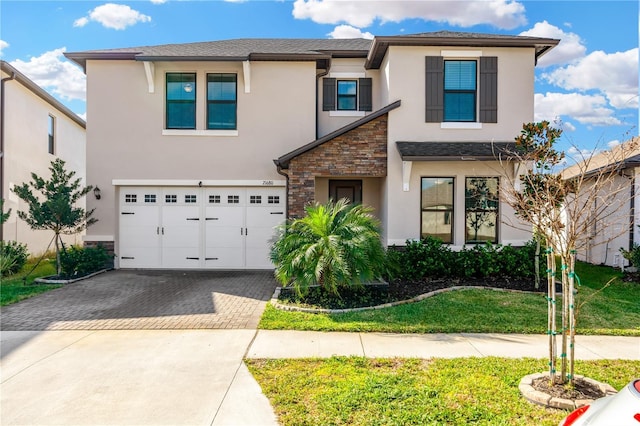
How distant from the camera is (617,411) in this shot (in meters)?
2.44

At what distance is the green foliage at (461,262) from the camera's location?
10.0 meters

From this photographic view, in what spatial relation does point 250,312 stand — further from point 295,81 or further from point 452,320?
point 295,81

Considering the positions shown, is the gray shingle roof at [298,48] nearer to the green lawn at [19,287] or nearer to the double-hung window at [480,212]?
the double-hung window at [480,212]

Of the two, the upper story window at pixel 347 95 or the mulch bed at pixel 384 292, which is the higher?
the upper story window at pixel 347 95

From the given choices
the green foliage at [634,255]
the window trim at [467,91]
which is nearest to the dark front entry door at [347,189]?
the window trim at [467,91]

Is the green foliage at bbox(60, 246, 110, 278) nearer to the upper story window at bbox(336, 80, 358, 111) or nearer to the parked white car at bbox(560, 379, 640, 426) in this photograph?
the upper story window at bbox(336, 80, 358, 111)

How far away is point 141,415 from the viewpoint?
406 centimetres

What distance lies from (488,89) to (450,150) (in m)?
2.08

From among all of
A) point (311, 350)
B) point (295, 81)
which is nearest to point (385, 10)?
point (295, 81)

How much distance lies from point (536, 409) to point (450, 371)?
1.07 metres

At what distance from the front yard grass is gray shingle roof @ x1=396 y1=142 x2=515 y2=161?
5825mm

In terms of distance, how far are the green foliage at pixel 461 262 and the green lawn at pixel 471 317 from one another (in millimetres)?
1131

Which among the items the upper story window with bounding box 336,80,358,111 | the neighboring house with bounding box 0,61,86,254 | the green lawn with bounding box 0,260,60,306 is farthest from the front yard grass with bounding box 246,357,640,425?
the neighboring house with bounding box 0,61,86,254

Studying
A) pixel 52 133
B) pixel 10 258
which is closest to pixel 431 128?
pixel 10 258
